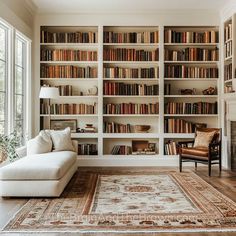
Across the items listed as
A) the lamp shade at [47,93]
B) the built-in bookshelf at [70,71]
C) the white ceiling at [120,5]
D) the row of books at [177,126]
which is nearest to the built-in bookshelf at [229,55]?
the white ceiling at [120,5]

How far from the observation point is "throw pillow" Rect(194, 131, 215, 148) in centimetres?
672

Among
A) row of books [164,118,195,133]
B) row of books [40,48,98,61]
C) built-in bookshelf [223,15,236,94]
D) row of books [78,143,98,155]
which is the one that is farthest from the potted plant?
built-in bookshelf [223,15,236,94]

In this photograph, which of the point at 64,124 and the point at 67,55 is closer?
the point at 67,55

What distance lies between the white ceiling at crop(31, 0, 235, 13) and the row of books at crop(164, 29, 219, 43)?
0.51 m

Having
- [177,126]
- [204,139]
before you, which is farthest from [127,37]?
[204,139]

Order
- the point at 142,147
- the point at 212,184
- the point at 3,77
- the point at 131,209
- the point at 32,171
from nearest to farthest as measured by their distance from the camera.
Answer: the point at 131,209 → the point at 32,171 → the point at 212,184 → the point at 3,77 → the point at 142,147

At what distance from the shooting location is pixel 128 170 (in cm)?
689

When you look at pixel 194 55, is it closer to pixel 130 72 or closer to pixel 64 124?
pixel 130 72

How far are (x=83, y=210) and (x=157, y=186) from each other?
1627mm

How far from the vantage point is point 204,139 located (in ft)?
22.2

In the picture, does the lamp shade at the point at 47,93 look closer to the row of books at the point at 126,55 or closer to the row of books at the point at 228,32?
the row of books at the point at 126,55

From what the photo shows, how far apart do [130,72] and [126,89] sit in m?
0.37

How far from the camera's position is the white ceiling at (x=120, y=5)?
678 centimetres

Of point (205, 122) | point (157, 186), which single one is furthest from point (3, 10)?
point (205, 122)
